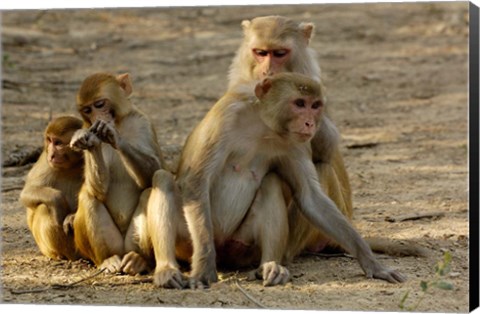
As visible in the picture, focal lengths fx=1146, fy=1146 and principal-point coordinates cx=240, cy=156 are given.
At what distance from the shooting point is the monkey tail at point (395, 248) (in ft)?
27.8

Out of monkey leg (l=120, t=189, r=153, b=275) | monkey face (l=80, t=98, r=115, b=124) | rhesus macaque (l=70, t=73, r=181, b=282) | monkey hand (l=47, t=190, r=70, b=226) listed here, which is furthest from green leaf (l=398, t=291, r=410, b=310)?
monkey hand (l=47, t=190, r=70, b=226)

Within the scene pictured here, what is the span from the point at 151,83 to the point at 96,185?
24.9ft

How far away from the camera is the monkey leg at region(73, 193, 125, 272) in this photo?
7938 mm

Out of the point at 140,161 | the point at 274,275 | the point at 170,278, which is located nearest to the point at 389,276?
the point at 274,275

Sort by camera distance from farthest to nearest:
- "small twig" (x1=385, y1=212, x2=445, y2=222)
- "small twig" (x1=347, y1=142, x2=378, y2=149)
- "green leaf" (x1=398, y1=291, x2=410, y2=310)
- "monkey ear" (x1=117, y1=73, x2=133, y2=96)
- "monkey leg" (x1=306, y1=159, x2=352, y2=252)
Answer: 1. "small twig" (x1=347, y1=142, x2=378, y2=149)
2. "small twig" (x1=385, y1=212, x2=445, y2=222)
3. "monkey leg" (x1=306, y1=159, x2=352, y2=252)
4. "monkey ear" (x1=117, y1=73, x2=133, y2=96)
5. "green leaf" (x1=398, y1=291, x2=410, y2=310)

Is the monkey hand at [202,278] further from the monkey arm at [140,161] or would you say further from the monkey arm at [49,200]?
the monkey arm at [49,200]

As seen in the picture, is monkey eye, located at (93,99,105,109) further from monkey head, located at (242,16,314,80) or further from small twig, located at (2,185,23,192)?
small twig, located at (2,185,23,192)

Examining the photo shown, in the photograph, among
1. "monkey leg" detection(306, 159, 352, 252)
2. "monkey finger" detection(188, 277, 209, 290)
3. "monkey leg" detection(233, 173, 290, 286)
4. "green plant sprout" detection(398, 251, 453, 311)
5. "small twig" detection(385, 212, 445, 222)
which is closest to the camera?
"green plant sprout" detection(398, 251, 453, 311)

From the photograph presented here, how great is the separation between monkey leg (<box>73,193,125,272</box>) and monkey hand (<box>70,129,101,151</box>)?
1.87ft

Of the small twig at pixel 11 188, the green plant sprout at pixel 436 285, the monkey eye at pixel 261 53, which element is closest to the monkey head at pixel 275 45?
the monkey eye at pixel 261 53

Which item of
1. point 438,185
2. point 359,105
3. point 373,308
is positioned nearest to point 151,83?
point 359,105

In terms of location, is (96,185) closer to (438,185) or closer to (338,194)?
(338,194)

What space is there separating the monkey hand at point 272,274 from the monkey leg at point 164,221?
0.54 m

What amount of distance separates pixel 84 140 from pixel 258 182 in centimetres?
129
